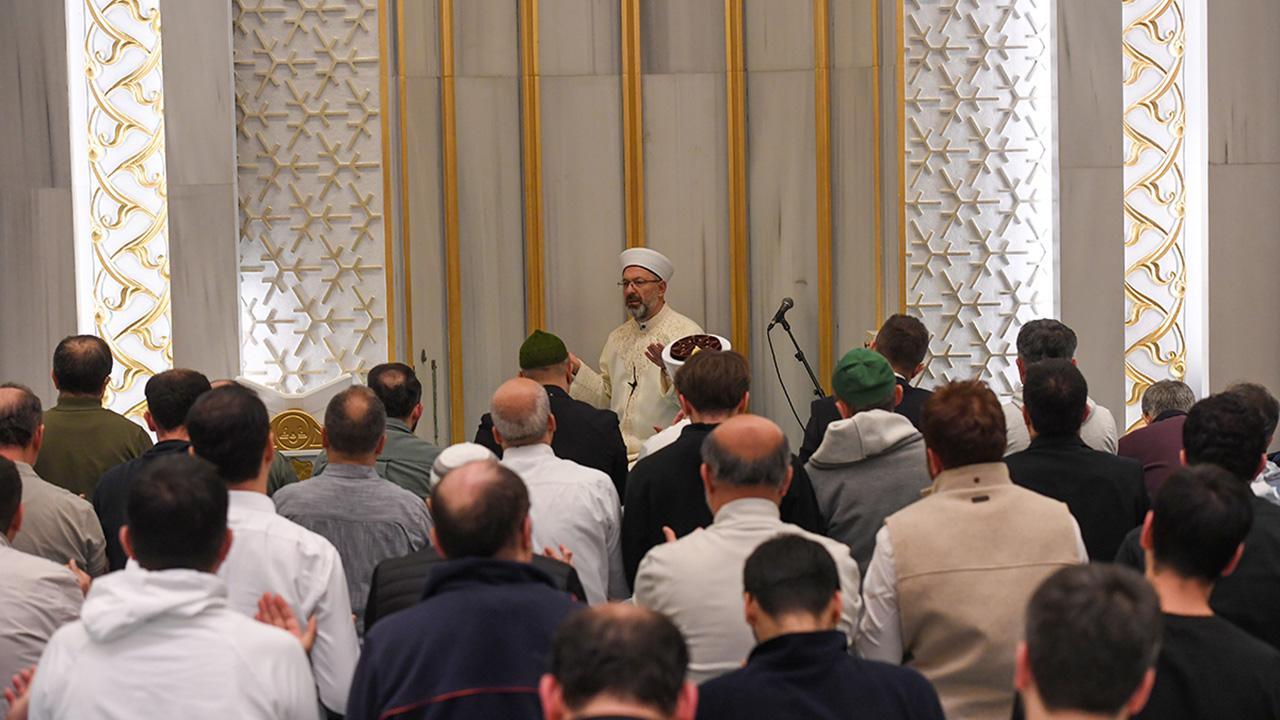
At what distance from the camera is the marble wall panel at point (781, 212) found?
24.7 feet

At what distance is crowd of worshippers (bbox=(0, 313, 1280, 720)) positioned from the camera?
2277 millimetres

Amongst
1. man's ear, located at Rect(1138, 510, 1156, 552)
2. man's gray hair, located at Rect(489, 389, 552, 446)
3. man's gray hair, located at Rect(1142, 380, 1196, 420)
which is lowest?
man's gray hair, located at Rect(1142, 380, 1196, 420)

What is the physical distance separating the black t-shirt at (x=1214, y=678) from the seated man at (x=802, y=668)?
0.39m

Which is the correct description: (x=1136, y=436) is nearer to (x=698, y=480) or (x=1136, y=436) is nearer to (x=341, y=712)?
(x=698, y=480)

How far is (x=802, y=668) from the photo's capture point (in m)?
2.30

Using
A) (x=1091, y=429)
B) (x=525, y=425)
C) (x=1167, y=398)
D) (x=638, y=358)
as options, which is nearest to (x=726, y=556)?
(x=525, y=425)

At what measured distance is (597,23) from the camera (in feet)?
25.0

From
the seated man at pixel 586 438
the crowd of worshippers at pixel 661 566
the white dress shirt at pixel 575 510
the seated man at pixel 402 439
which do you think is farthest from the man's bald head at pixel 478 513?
the seated man at pixel 586 438

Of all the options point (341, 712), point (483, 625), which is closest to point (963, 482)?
point (483, 625)

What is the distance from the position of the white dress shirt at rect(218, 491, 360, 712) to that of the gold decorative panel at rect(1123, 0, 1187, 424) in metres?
5.50

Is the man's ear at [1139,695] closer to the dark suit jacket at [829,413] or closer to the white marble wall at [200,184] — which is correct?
the dark suit jacket at [829,413]

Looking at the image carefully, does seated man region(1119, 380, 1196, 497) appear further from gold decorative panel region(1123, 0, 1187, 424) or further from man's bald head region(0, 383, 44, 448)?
man's bald head region(0, 383, 44, 448)

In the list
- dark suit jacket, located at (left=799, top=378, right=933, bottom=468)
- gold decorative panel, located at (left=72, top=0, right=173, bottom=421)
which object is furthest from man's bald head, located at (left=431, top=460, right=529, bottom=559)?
gold decorative panel, located at (left=72, top=0, right=173, bottom=421)

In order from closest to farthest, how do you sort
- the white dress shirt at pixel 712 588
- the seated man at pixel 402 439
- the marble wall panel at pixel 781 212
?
the white dress shirt at pixel 712 588
the seated man at pixel 402 439
the marble wall panel at pixel 781 212
